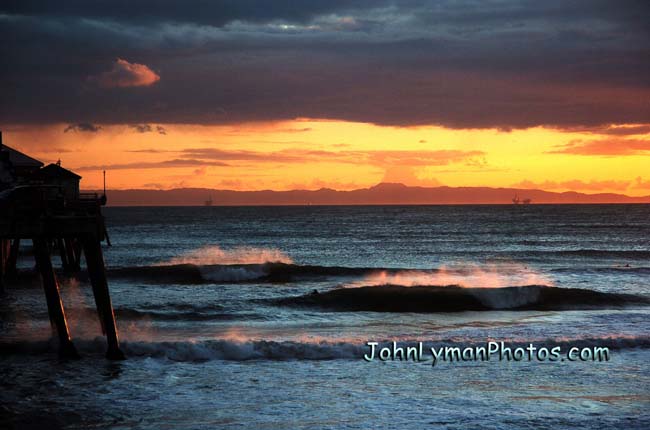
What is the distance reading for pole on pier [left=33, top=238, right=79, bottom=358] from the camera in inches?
672

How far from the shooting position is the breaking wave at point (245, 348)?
18.8 m

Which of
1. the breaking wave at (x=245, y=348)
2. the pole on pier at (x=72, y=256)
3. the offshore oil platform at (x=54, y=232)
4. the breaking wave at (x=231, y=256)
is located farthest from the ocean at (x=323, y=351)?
the breaking wave at (x=231, y=256)

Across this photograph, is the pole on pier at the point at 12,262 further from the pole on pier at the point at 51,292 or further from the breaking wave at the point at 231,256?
the pole on pier at the point at 51,292

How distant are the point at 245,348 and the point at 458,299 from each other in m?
16.1

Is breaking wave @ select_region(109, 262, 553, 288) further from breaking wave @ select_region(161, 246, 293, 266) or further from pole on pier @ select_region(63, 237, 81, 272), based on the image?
breaking wave @ select_region(161, 246, 293, 266)

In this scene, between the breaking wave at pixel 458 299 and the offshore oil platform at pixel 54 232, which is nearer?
the offshore oil platform at pixel 54 232

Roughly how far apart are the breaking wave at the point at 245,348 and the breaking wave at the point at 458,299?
420 inches

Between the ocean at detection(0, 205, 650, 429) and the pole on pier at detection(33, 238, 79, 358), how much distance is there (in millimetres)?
551

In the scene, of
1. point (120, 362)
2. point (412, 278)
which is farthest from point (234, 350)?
point (412, 278)

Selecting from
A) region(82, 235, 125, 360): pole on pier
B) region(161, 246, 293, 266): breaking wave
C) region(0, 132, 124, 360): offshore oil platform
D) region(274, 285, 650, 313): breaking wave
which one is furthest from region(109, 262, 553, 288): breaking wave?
region(0, 132, 124, 360): offshore oil platform

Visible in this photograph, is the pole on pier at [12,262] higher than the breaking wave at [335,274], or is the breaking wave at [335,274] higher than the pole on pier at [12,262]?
the pole on pier at [12,262]

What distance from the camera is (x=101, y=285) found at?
17703 millimetres

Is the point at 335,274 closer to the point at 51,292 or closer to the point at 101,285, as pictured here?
the point at 101,285

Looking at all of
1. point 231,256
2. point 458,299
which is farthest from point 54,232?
point 231,256
